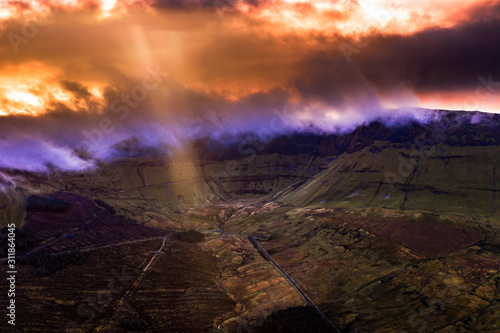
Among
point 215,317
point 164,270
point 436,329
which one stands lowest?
point 436,329

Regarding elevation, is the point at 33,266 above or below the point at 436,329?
above

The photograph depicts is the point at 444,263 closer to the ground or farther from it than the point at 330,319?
farther from it

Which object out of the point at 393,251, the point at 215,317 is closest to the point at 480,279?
the point at 393,251

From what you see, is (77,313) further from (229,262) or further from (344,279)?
(344,279)

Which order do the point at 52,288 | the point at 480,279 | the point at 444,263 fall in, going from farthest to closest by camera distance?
the point at 444,263 < the point at 480,279 < the point at 52,288

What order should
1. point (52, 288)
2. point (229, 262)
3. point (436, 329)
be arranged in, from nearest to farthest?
point (436, 329), point (52, 288), point (229, 262)

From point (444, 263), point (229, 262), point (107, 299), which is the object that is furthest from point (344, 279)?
point (107, 299)

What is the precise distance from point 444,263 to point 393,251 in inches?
1082

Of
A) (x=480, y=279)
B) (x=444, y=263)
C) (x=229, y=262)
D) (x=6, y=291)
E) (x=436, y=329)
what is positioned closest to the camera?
(x=436, y=329)

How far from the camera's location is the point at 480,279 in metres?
139

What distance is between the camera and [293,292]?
14350 cm

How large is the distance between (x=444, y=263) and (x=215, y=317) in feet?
389

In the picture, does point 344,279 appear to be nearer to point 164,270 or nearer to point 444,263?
point 444,263

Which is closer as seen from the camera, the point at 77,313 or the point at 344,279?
the point at 77,313
